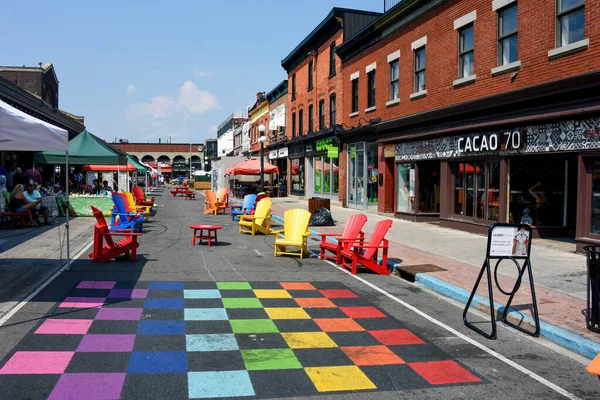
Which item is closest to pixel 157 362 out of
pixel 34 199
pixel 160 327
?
pixel 160 327

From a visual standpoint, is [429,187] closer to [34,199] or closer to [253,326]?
[34,199]

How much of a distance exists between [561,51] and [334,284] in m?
7.89

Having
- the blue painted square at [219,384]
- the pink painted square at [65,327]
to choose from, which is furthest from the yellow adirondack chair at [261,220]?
the blue painted square at [219,384]

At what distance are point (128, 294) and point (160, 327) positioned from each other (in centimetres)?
190

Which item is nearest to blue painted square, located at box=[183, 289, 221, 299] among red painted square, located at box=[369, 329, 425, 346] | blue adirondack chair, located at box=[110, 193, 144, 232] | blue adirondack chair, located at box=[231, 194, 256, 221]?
red painted square, located at box=[369, 329, 425, 346]

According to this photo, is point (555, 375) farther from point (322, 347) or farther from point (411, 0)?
point (411, 0)

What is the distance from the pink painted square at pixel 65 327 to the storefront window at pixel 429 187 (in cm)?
1547

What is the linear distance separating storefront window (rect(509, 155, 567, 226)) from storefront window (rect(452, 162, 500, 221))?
788mm

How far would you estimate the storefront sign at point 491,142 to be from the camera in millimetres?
14491

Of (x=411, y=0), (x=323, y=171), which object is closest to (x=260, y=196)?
(x=411, y=0)

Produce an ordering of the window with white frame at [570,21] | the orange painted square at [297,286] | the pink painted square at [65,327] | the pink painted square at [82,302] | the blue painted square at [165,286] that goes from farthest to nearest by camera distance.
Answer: the window with white frame at [570,21] < the orange painted square at [297,286] < the blue painted square at [165,286] < the pink painted square at [82,302] < the pink painted square at [65,327]

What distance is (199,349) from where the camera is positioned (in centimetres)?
583

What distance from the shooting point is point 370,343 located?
6.29 metres

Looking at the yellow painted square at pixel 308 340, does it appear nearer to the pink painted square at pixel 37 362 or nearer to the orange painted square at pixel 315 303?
the orange painted square at pixel 315 303
